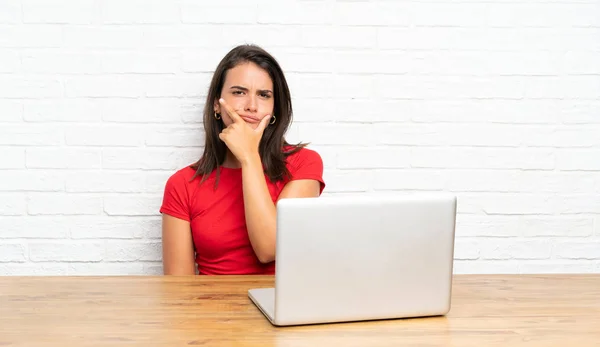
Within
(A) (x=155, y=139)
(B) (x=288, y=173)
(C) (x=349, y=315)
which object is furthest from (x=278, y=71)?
(C) (x=349, y=315)

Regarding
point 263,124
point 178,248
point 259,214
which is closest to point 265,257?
point 259,214

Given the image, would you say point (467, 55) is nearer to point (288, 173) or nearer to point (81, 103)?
point (288, 173)

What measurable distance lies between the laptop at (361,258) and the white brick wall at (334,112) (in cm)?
108

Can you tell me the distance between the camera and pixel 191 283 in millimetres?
1472

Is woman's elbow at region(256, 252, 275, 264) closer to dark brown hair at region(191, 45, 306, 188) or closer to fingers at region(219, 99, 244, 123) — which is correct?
dark brown hair at region(191, 45, 306, 188)

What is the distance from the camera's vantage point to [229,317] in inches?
48.1

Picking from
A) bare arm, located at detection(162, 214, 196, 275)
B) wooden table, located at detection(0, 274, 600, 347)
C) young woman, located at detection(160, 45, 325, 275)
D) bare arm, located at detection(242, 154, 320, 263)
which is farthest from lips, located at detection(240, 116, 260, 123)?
wooden table, located at detection(0, 274, 600, 347)

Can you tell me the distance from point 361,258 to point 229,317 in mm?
281

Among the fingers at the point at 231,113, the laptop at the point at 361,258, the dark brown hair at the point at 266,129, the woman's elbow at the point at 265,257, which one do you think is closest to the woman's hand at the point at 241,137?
the fingers at the point at 231,113

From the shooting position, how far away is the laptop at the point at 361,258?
1.15m

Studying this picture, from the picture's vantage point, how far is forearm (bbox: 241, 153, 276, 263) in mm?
1792

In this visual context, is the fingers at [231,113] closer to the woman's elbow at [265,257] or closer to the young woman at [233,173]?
the young woman at [233,173]

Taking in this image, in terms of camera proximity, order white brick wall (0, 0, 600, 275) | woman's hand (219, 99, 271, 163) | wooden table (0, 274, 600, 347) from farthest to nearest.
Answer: white brick wall (0, 0, 600, 275) < woman's hand (219, 99, 271, 163) < wooden table (0, 274, 600, 347)

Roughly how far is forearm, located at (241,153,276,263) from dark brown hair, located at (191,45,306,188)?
0.20 metres
